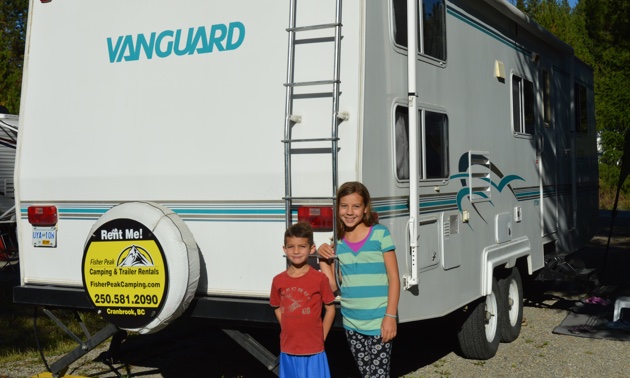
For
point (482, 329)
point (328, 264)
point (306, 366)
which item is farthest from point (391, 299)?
point (482, 329)

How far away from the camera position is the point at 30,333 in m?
8.46

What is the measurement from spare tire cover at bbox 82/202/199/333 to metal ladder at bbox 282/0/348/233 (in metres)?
0.71

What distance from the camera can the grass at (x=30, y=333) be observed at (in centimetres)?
754

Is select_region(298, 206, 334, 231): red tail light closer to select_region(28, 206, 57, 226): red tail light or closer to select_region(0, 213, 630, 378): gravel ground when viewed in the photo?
select_region(0, 213, 630, 378): gravel ground

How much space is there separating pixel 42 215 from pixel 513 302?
13.8 feet

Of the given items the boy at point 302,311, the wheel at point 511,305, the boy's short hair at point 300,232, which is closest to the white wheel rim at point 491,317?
the wheel at point 511,305

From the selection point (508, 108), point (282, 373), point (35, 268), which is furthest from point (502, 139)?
point (35, 268)

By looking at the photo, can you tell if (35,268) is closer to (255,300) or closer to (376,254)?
(255,300)

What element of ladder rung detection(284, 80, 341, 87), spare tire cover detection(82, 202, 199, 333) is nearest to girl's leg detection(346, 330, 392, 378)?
spare tire cover detection(82, 202, 199, 333)

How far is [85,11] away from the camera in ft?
19.2

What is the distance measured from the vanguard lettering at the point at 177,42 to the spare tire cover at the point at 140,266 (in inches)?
41.1

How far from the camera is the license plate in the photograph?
5840 mm

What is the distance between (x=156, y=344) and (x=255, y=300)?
296 cm

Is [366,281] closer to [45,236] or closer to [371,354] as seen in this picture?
[371,354]
